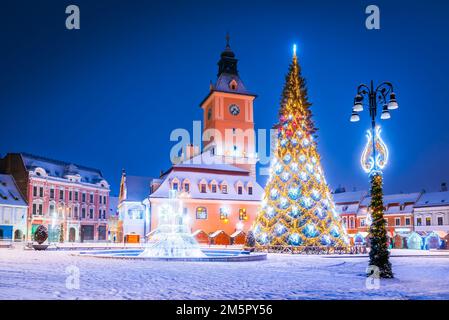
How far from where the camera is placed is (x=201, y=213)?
52.5 metres

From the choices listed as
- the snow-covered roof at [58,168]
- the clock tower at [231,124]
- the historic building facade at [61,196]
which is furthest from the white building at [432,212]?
the snow-covered roof at [58,168]

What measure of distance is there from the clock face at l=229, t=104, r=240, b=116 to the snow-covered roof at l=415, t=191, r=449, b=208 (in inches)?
1131

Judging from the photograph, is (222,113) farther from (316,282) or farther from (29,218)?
(316,282)

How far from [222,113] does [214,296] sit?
190 feet

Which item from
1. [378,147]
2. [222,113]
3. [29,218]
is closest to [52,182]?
[29,218]

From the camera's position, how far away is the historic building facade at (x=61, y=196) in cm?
6400

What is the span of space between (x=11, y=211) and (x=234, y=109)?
3320 centimetres

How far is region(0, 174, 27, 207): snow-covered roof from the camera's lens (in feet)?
198

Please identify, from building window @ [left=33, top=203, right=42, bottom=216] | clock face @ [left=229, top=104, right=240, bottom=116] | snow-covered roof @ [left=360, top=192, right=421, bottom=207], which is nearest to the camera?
building window @ [left=33, top=203, right=42, bottom=216]

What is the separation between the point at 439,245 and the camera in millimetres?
52406

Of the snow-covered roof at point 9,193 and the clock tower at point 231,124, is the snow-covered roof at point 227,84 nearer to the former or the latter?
the clock tower at point 231,124

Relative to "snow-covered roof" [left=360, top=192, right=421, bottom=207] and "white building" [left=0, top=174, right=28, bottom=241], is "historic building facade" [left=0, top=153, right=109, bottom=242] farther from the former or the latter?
"snow-covered roof" [left=360, top=192, right=421, bottom=207]

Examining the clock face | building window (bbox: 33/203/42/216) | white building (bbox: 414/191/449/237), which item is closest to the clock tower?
the clock face

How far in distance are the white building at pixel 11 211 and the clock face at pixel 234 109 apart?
102 feet
